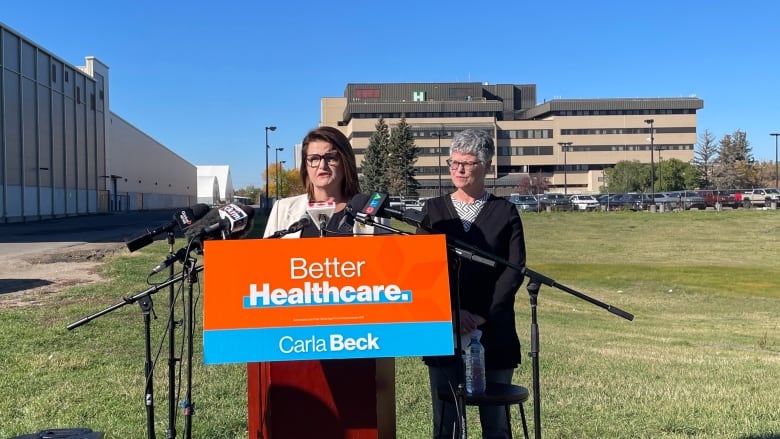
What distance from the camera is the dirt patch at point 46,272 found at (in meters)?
11.8

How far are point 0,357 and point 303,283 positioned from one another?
6.09 metres

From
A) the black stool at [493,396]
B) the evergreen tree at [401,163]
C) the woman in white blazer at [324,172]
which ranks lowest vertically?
the black stool at [493,396]

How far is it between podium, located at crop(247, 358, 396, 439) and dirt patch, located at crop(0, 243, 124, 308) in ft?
30.2

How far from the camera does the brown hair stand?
3749 mm

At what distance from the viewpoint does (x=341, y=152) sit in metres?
3.76

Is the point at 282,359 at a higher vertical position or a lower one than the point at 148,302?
lower

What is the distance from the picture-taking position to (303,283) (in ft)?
9.02

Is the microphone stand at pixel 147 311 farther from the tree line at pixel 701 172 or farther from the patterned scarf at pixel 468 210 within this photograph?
the tree line at pixel 701 172

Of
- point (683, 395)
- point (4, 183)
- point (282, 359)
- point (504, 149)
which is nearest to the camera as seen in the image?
point (282, 359)

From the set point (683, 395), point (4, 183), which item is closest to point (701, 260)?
point (683, 395)

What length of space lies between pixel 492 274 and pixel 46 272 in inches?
552

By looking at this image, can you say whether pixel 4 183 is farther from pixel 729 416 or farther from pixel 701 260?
pixel 729 416

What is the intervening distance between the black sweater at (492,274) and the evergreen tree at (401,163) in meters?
80.6

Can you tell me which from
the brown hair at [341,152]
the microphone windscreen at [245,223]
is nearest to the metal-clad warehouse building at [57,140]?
the brown hair at [341,152]
